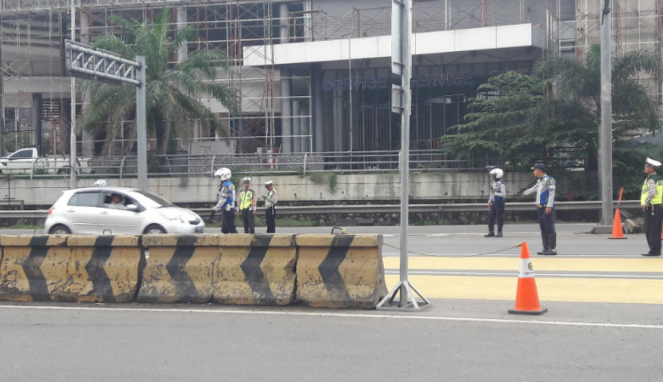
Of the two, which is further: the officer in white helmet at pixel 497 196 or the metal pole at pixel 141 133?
the metal pole at pixel 141 133

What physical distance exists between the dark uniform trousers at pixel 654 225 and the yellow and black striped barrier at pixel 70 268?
8977 mm

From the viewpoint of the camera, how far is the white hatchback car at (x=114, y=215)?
18203 millimetres

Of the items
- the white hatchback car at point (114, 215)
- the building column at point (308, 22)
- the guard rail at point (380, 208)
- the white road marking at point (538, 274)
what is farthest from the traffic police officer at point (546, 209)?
the building column at point (308, 22)

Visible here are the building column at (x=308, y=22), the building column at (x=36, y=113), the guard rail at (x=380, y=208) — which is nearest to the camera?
the guard rail at (x=380, y=208)

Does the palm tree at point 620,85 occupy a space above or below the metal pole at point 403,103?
above

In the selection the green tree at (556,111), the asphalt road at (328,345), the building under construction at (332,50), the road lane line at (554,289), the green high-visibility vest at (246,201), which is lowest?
the asphalt road at (328,345)

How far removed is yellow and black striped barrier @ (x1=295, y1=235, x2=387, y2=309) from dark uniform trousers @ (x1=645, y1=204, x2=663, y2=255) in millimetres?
6485

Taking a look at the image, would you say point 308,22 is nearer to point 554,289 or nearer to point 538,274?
point 538,274

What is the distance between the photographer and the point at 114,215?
1836 cm

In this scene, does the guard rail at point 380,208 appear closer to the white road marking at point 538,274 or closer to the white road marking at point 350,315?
the white road marking at point 538,274

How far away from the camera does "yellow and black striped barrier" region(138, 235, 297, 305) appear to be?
995 centimetres

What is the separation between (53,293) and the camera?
10.6 metres

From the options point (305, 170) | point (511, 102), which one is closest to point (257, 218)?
point (305, 170)

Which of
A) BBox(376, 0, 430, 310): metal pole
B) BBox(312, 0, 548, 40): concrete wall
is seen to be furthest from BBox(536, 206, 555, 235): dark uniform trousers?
BBox(312, 0, 548, 40): concrete wall
